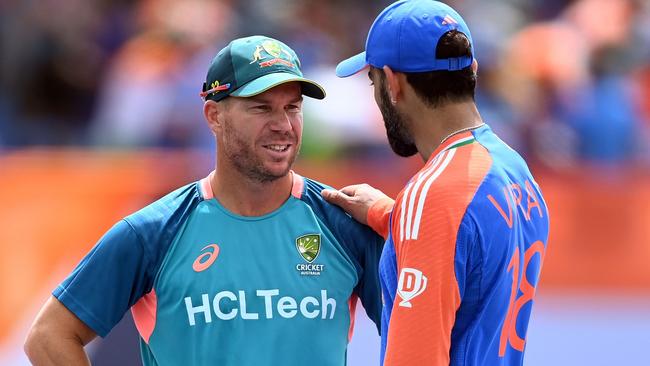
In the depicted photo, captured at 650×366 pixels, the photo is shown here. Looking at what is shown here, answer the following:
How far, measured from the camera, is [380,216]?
3.87m

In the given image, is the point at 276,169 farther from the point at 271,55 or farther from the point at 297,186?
the point at 271,55

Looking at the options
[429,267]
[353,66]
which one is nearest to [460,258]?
[429,267]

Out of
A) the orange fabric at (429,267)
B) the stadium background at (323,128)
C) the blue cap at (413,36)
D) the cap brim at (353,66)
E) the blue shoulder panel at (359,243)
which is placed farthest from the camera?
the stadium background at (323,128)

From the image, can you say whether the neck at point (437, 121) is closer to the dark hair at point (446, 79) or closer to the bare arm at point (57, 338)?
the dark hair at point (446, 79)

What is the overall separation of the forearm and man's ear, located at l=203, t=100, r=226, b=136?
883 millimetres

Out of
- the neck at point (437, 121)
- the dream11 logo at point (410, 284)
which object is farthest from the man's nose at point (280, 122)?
the dream11 logo at point (410, 284)

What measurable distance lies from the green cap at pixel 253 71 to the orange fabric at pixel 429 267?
0.72 metres

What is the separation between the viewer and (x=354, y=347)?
726 centimetres

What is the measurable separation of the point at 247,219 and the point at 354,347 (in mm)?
3404

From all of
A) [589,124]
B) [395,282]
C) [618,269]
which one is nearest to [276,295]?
[395,282]

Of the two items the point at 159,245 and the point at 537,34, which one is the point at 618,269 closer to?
the point at 537,34

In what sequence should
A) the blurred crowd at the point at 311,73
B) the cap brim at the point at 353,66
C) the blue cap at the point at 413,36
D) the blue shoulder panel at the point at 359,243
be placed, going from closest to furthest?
the blue cap at the point at 413,36, the cap brim at the point at 353,66, the blue shoulder panel at the point at 359,243, the blurred crowd at the point at 311,73

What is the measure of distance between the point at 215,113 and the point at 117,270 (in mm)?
648

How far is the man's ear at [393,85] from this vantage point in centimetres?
360
